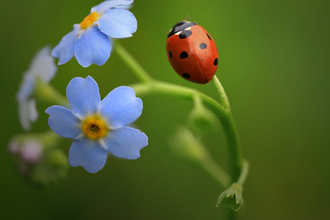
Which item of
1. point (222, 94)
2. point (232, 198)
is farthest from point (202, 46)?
point (232, 198)

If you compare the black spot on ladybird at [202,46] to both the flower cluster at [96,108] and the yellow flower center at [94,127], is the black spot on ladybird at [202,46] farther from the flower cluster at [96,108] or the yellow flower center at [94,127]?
the yellow flower center at [94,127]

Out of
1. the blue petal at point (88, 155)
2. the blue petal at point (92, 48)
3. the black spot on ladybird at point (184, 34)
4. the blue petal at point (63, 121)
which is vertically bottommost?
the blue petal at point (88, 155)

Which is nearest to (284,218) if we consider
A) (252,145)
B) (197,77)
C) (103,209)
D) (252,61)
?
(252,145)

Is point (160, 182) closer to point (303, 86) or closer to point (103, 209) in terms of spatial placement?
point (103, 209)

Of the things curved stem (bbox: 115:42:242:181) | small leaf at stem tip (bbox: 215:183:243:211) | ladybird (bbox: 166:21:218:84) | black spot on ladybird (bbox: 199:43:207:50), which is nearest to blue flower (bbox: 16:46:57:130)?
curved stem (bbox: 115:42:242:181)

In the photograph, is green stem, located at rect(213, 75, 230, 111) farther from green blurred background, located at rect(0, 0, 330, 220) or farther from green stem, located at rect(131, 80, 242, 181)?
green blurred background, located at rect(0, 0, 330, 220)

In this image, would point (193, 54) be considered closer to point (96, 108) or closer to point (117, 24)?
point (117, 24)

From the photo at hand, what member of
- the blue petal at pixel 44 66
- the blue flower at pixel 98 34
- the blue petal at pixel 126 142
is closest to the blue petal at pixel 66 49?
the blue flower at pixel 98 34
